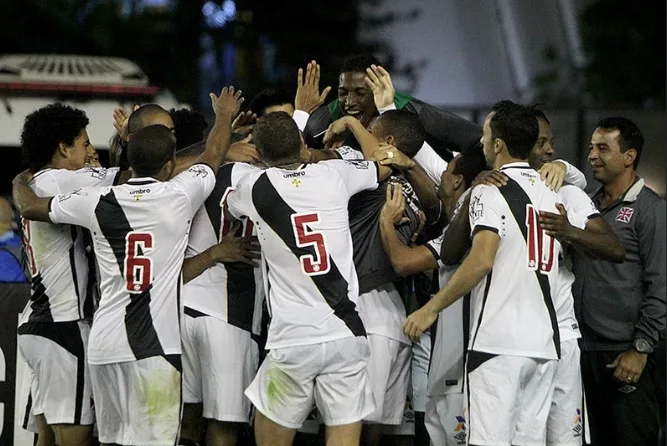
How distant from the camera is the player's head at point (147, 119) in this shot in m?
7.10

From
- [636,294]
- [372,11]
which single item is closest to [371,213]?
[636,294]

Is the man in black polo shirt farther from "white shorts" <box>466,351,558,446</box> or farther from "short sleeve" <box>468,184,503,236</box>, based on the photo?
"short sleeve" <box>468,184,503,236</box>

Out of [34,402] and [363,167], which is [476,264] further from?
[34,402]

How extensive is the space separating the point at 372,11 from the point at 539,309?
1486cm

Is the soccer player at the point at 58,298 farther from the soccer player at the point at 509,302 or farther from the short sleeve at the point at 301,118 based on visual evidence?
the soccer player at the point at 509,302

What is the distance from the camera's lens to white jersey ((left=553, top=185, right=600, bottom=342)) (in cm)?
668

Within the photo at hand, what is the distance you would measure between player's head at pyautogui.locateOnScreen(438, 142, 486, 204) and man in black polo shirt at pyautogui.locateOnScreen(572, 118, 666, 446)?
887 mm

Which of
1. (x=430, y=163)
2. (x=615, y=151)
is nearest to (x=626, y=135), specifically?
(x=615, y=151)

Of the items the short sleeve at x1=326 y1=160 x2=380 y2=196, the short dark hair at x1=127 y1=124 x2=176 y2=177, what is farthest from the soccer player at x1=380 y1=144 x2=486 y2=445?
the short dark hair at x1=127 y1=124 x2=176 y2=177

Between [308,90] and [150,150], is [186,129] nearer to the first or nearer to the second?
[308,90]

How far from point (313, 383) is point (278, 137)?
1314mm

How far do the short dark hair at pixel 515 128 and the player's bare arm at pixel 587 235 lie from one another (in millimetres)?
362

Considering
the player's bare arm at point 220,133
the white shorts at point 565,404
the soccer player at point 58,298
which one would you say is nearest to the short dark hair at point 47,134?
the soccer player at point 58,298

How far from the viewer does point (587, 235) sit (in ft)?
21.5
